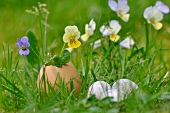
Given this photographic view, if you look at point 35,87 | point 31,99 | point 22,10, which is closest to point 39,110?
point 31,99

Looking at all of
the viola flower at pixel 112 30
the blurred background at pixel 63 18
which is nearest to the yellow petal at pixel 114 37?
the viola flower at pixel 112 30

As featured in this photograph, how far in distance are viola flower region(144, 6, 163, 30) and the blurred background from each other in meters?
0.90

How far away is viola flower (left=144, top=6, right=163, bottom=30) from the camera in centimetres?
211

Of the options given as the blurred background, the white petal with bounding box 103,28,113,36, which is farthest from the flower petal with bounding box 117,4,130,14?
the blurred background

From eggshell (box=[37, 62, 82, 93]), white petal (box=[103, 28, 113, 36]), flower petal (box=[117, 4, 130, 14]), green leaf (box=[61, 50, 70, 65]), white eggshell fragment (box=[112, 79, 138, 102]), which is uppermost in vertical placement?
flower petal (box=[117, 4, 130, 14])

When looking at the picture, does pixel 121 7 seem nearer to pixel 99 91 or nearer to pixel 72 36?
pixel 72 36

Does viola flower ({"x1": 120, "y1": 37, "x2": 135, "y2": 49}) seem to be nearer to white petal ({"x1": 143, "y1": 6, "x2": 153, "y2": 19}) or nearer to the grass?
the grass

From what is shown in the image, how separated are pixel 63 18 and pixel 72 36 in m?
1.70

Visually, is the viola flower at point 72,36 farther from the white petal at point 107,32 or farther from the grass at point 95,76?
the white petal at point 107,32

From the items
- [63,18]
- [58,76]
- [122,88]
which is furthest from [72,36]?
[63,18]

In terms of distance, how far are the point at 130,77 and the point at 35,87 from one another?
0.39m

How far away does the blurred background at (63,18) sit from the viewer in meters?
3.19

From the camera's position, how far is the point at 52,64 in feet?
6.07

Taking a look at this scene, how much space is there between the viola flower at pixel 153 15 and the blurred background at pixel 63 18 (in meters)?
0.90
